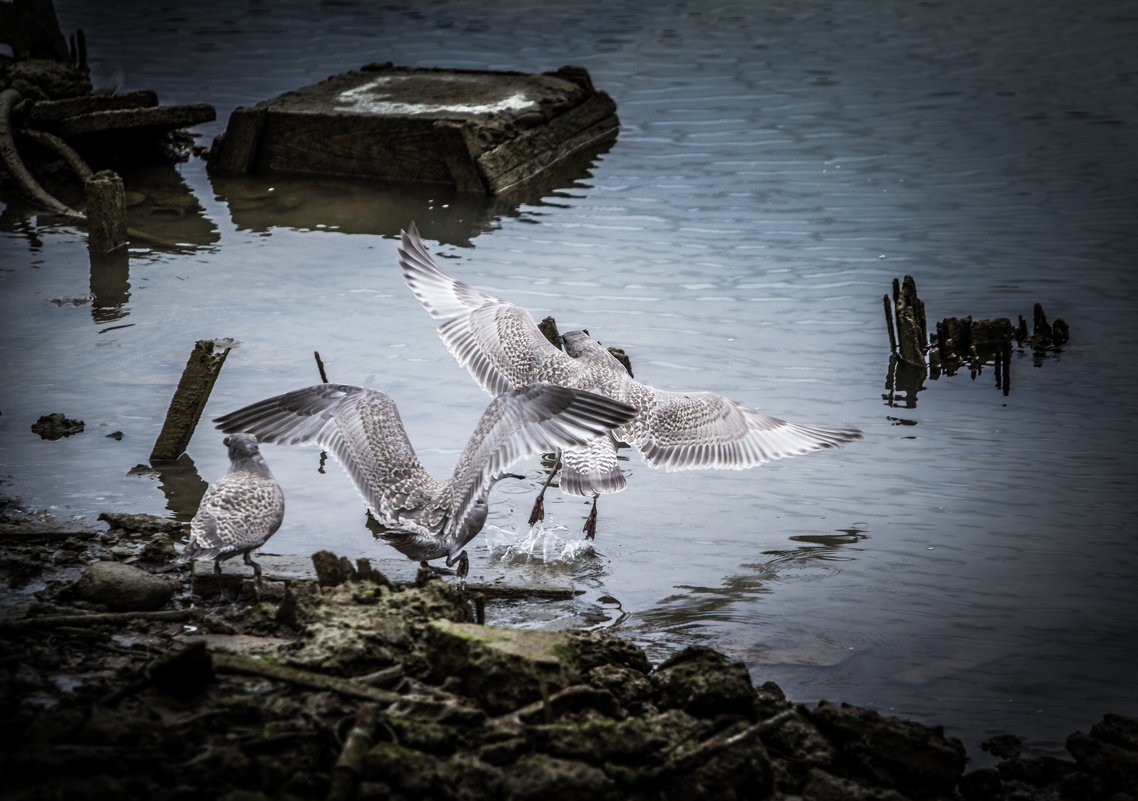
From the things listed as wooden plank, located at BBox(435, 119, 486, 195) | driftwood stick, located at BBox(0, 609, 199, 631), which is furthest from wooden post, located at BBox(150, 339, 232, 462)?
wooden plank, located at BBox(435, 119, 486, 195)

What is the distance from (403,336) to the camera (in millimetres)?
10516

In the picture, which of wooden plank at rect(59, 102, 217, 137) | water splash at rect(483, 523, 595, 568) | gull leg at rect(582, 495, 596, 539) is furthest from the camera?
wooden plank at rect(59, 102, 217, 137)

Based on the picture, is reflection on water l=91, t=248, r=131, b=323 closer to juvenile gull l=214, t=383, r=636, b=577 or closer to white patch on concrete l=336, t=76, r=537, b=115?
white patch on concrete l=336, t=76, r=537, b=115

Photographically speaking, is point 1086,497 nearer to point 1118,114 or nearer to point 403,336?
point 403,336

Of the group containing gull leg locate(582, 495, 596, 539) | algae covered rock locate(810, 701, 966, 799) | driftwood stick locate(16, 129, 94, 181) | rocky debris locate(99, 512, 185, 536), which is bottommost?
algae covered rock locate(810, 701, 966, 799)

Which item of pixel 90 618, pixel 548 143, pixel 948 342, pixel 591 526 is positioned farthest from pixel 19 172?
pixel 948 342

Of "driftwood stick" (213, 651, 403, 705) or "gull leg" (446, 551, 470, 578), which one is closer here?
"driftwood stick" (213, 651, 403, 705)

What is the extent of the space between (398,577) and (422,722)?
2009 mm

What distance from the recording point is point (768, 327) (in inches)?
436

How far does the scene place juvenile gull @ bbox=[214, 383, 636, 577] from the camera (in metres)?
6.17

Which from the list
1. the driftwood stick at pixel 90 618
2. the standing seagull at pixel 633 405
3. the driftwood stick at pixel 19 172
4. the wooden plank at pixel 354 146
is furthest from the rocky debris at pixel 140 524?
the wooden plank at pixel 354 146

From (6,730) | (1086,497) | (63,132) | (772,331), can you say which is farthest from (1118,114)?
(6,730)

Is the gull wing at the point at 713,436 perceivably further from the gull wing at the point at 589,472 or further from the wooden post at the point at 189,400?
the wooden post at the point at 189,400

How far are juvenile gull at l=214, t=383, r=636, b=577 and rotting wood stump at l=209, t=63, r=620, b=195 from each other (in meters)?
8.27
